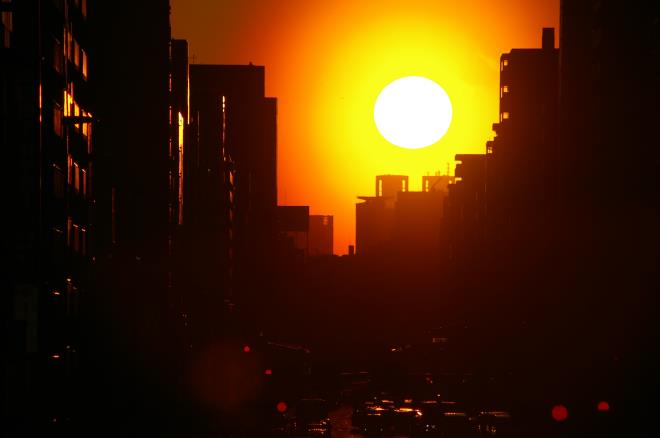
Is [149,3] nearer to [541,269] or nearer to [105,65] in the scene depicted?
[105,65]

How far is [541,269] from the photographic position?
12538cm

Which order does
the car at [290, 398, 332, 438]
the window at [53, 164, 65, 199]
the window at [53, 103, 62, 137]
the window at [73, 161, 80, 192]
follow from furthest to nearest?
the car at [290, 398, 332, 438] < the window at [73, 161, 80, 192] < the window at [53, 164, 65, 199] < the window at [53, 103, 62, 137]

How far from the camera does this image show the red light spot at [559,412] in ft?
126

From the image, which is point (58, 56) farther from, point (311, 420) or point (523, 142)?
point (523, 142)

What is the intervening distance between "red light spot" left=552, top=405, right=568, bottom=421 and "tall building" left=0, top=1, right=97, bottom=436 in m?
13.5

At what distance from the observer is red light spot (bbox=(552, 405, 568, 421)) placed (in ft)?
126

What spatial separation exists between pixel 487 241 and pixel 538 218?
51.8 metres

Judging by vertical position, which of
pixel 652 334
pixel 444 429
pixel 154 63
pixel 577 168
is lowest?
pixel 444 429

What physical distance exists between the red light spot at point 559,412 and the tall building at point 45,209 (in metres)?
13.5

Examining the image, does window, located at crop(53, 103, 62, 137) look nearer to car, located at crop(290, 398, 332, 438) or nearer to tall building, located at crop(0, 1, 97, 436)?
tall building, located at crop(0, 1, 97, 436)

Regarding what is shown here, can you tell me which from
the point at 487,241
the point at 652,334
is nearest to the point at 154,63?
the point at 652,334

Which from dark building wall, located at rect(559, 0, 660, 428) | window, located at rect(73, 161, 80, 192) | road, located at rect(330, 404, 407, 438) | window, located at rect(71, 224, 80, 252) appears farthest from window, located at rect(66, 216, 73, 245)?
road, located at rect(330, 404, 407, 438)

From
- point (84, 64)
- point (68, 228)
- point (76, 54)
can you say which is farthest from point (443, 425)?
point (76, 54)

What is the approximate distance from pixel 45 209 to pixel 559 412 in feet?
68.2
